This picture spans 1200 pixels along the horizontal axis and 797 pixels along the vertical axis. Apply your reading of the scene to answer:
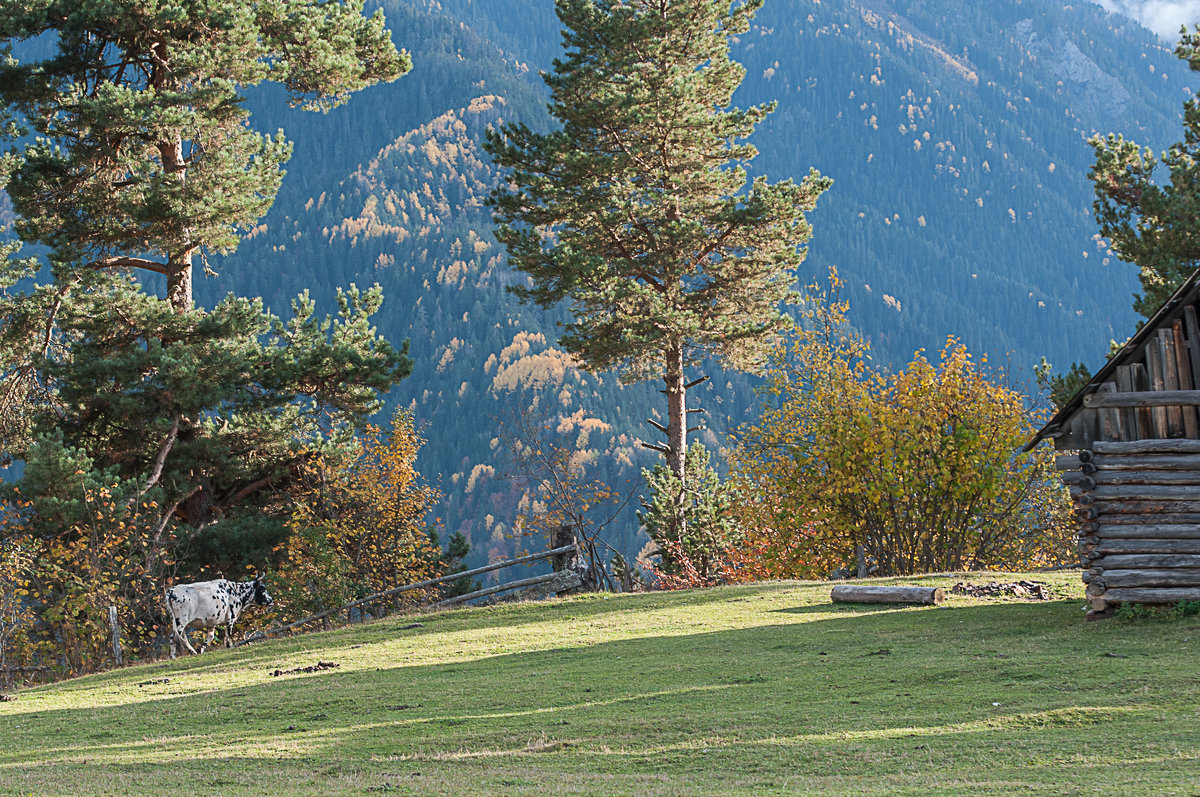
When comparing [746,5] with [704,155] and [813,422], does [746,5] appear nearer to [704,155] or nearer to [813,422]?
[704,155]

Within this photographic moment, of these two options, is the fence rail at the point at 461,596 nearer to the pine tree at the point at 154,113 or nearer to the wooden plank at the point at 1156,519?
the pine tree at the point at 154,113

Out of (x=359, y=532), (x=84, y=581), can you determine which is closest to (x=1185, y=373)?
(x=359, y=532)

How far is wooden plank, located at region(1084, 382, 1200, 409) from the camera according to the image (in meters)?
13.6

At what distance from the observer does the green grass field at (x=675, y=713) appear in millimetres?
6957

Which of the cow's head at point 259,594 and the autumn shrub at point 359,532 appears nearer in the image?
the cow's head at point 259,594

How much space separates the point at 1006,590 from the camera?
16.1 meters

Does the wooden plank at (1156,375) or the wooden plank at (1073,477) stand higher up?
the wooden plank at (1156,375)

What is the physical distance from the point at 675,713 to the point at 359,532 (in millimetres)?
14362

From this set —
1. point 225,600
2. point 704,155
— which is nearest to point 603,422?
point 704,155

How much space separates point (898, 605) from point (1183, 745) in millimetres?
8798

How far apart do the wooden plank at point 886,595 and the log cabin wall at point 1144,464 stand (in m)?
2.14

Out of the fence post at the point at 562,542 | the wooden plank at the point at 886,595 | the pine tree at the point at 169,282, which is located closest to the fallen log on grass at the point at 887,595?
the wooden plank at the point at 886,595

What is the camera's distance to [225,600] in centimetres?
1891

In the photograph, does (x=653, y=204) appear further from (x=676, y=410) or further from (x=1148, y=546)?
(x=1148, y=546)
